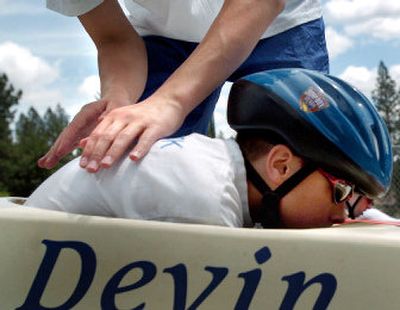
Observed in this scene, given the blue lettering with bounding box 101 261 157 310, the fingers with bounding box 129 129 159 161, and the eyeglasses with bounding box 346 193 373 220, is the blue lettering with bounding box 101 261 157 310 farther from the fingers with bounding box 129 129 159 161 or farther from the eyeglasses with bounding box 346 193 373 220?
the eyeglasses with bounding box 346 193 373 220

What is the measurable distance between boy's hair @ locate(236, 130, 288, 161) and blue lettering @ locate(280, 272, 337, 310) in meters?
0.41

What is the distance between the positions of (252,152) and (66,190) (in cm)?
46

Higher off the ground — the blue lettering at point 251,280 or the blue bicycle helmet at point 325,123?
the blue bicycle helmet at point 325,123

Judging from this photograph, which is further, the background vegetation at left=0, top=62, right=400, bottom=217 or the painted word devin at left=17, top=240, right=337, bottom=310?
the background vegetation at left=0, top=62, right=400, bottom=217

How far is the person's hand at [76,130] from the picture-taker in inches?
81.0

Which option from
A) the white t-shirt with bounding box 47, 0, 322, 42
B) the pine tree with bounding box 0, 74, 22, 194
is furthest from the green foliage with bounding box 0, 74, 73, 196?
the white t-shirt with bounding box 47, 0, 322, 42

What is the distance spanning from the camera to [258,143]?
1.72 m

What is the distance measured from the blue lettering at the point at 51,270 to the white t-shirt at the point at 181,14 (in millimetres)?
1136

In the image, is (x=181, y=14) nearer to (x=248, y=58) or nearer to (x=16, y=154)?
(x=248, y=58)

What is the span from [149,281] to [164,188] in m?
0.19

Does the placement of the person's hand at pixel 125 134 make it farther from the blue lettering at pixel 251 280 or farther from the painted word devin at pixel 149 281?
the blue lettering at pixel 251 280

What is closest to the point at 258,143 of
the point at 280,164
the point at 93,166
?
the point at 280,164

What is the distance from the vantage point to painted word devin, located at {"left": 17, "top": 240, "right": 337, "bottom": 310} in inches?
52.9

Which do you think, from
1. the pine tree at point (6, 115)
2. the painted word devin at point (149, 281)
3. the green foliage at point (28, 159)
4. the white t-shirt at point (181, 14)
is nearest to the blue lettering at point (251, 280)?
the painted word devin at point (149, 281)
